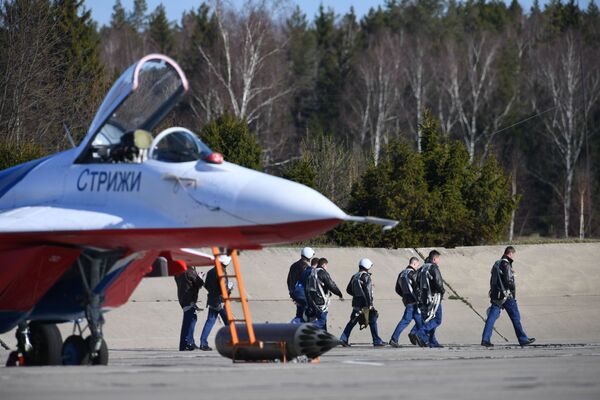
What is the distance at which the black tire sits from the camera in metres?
13.5

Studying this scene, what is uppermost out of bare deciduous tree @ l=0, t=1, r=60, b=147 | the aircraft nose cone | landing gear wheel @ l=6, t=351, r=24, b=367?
bare deciduous tree @ l=0, t=1, r=60, b=147

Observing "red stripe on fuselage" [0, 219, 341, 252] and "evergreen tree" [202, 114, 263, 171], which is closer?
"red stripe on fuselage" [0, 219, 341, 252]

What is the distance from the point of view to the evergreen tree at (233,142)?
3231 centimetres

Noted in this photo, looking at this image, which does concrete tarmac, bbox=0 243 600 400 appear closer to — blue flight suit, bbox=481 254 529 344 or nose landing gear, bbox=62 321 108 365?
nose landing gear, bbox=62 321 108 365

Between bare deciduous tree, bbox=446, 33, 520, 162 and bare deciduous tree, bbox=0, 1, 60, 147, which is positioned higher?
bare deciduous tree, bbox=446, 33, 520, 162

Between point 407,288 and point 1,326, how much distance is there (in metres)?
9.59

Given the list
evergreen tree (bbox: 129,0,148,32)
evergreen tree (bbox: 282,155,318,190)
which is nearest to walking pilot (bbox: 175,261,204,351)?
evergreen tree (bbox: 282,155,318,190)

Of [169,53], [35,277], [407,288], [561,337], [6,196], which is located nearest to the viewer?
[35,277]

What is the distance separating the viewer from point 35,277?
1275 centimetres

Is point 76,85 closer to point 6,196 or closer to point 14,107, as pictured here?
point 14,107

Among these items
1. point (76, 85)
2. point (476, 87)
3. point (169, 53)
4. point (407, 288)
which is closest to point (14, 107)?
point (76, 85)

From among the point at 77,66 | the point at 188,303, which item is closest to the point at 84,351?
the point at 188,303

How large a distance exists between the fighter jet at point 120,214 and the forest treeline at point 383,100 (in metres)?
12.1

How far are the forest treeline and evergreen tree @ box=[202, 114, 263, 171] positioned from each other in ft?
0.14
